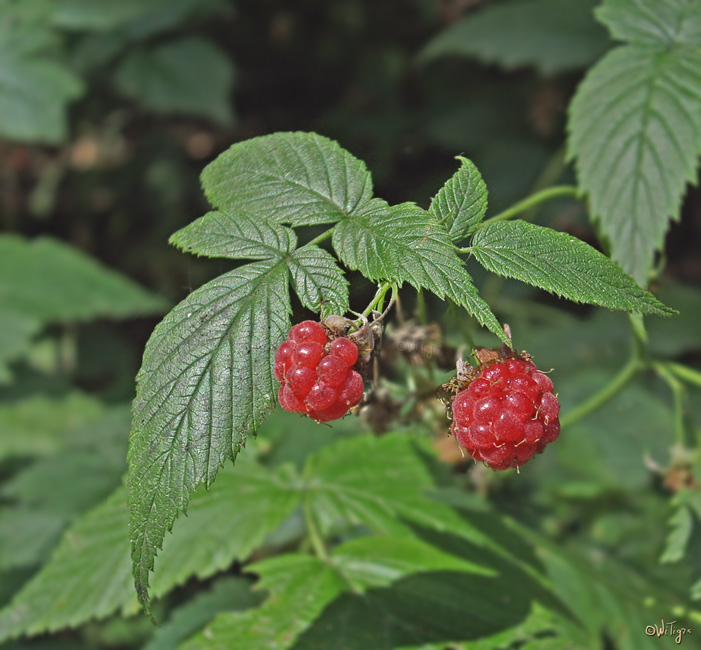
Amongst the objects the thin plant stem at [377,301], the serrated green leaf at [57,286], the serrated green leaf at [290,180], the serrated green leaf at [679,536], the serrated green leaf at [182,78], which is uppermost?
the serrated green leaf at [290,180]

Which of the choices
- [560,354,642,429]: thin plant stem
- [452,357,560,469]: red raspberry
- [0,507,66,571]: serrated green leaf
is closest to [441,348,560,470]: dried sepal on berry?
[452,357,560,469]: red raspberry

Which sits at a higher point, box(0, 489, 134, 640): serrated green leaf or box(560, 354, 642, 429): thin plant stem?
box(560, 354, 642, 429): thin plant stem

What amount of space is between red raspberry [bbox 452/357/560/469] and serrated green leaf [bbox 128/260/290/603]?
0.83 ft

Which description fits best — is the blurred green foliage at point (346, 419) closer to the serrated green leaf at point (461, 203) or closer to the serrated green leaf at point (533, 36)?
the serrated green leaf at point (533, 36)

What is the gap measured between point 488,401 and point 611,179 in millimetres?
808

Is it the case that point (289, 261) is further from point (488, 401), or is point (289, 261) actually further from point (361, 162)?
point (488, 401)

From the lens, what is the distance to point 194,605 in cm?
197

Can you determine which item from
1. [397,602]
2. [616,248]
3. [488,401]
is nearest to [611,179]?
[616,248]

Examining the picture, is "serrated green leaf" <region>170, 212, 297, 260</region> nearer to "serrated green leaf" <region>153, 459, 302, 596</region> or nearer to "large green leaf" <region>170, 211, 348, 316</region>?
"large green leaf" <region>170, 211, 348, 316</region>

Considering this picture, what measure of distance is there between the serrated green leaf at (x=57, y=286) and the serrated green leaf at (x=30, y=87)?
1.55ft

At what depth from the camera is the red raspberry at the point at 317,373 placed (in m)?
0.99

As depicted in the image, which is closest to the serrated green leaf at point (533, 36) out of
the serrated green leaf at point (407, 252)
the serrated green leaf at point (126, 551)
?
the serrated green leaf at point (126, 551)

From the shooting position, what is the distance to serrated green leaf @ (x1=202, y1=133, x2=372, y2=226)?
1.17 m

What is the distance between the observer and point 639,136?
167 centimetres
